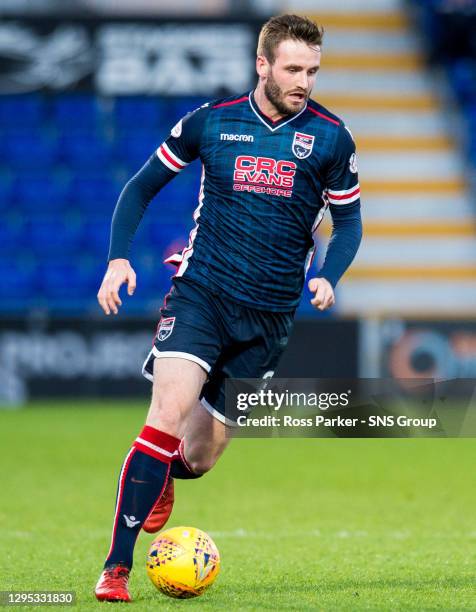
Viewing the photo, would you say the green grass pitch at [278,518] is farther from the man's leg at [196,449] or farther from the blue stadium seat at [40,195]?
the blue stadium seat at [40,195]

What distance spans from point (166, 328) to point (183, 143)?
2.61 feet

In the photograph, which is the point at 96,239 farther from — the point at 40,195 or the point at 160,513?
the point at 160,513

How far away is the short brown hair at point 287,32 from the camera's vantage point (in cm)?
495

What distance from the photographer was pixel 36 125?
17.4m

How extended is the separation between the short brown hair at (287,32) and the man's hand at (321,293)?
0.93m

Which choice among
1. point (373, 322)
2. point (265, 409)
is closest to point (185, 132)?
point (265, 409)

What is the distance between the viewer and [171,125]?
1756 cm

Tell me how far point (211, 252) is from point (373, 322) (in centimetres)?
884

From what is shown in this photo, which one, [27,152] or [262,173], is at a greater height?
[262,173]

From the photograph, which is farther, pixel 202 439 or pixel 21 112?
pixel 21 112

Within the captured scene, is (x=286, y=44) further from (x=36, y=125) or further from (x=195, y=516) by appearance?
(x=36, y=125)

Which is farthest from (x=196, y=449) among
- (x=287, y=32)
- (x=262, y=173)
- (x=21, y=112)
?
(x=21, y=112)

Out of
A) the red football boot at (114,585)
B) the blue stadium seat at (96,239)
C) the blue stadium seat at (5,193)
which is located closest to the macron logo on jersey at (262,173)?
the red football boot at (114,585)

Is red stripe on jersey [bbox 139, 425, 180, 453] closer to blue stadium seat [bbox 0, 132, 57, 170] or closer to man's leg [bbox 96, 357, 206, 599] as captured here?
man's leg [bbox 96, 357, 206, 599]
